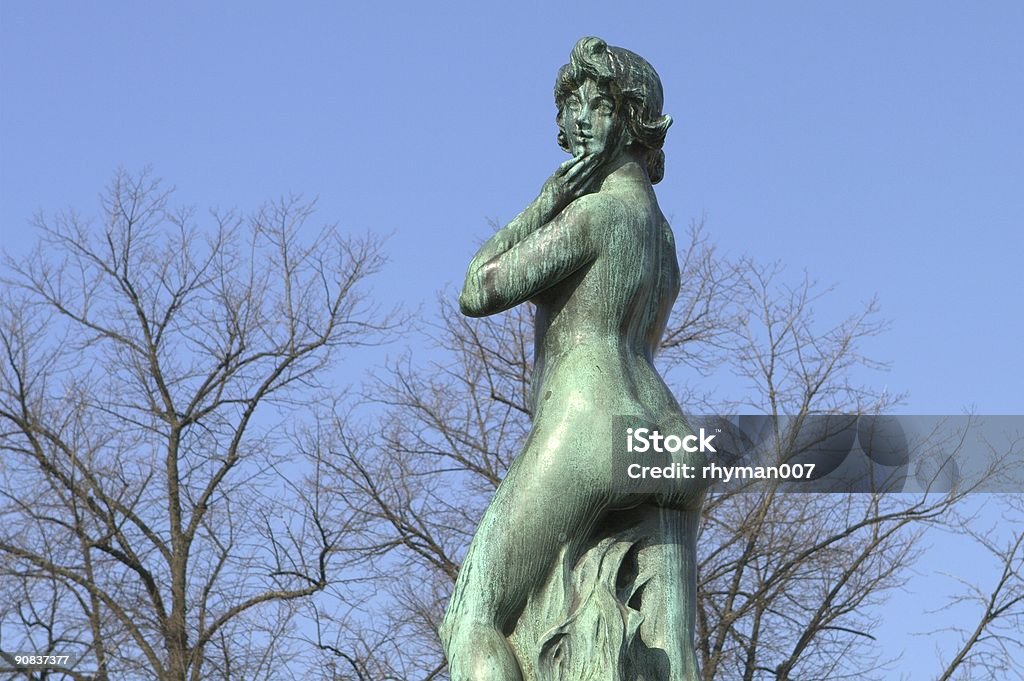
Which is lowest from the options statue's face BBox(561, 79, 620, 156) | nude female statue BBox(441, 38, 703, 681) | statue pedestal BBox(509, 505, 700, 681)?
statue pedestal BBox(509, 505, 700, 681)

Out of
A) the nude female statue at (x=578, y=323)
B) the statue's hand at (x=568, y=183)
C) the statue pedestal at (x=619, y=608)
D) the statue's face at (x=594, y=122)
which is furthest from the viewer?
the statue's face at (x=594, y=122)

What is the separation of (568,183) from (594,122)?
0.24 m

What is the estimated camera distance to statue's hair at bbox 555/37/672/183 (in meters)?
5.98

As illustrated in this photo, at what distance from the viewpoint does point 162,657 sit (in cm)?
1539

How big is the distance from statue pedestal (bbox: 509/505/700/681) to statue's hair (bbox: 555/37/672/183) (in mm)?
1283

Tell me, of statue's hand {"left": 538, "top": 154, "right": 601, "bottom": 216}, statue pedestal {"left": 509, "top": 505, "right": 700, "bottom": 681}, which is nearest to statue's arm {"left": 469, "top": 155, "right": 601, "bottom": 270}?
statue's hand {"left": 538, "top": 154, "right": 601, "bottom": 216}

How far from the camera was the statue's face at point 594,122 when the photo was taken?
19.6ft

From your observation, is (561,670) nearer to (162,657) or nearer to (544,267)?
(544,267)

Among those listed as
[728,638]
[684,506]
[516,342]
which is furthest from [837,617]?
[684,506]

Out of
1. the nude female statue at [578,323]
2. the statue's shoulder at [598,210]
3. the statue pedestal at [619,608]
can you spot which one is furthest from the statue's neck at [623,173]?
the statue pedestal at [619,608]

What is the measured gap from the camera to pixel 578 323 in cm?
578

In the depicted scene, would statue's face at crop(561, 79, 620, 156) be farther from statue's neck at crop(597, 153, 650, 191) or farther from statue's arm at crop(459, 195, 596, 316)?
statue's arm at crop(459, 195, 596, 316)

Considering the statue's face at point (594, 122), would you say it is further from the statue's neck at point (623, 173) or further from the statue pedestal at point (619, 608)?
the statue pedestal at point (619, 608)

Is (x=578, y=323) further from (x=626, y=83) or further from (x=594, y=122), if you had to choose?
(x=626, y=83)
